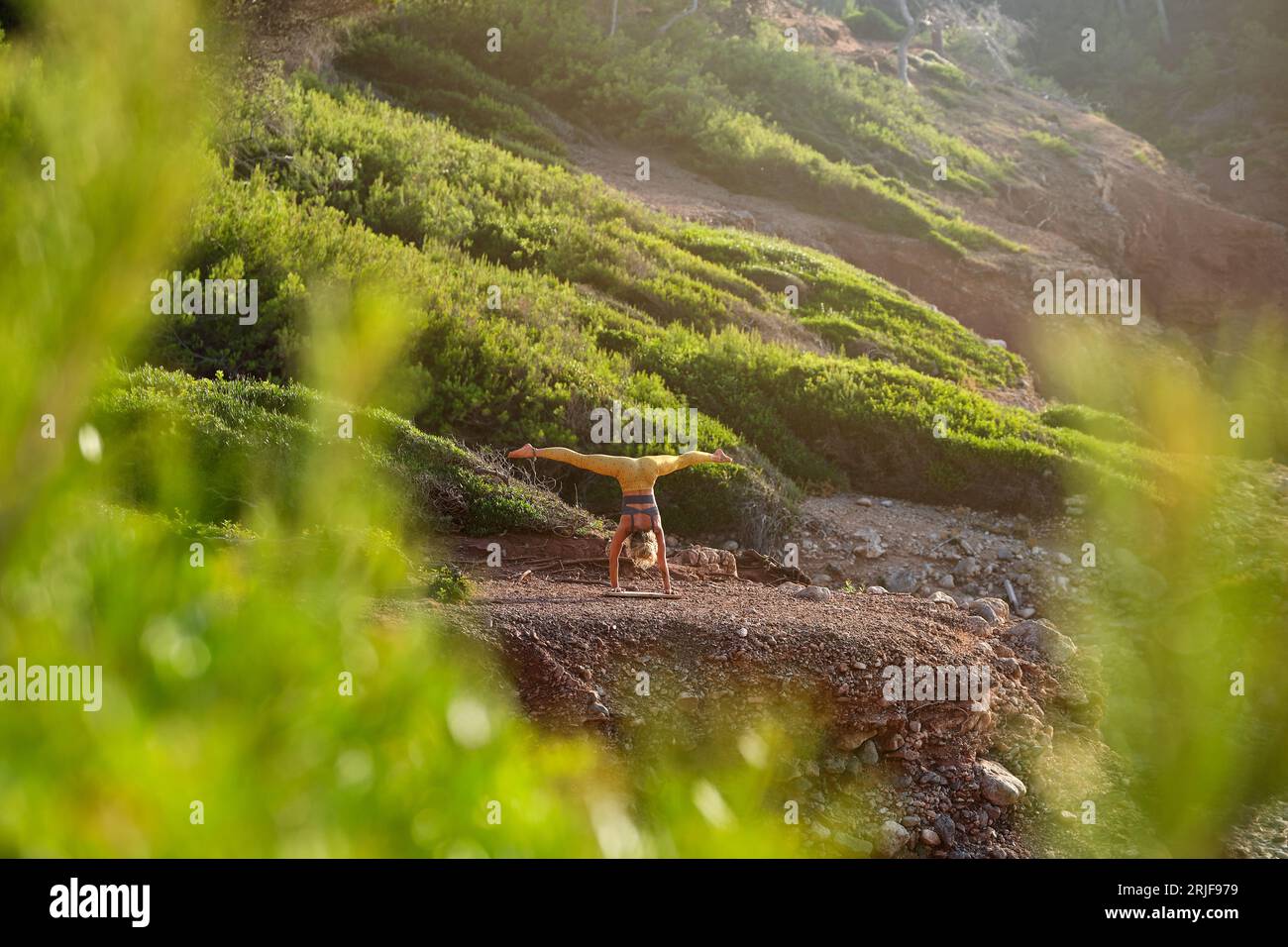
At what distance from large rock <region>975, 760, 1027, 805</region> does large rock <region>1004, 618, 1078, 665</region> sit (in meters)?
2.02

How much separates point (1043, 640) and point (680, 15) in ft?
108

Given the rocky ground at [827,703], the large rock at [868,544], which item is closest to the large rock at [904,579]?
the large rock at [868,544]

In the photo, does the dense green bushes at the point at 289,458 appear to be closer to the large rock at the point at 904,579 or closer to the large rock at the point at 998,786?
the large rock at the point at 904,579

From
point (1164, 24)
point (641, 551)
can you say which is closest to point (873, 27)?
point (1164, 24)

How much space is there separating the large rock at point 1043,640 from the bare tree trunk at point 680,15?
102 feet

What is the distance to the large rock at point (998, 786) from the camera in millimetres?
6793

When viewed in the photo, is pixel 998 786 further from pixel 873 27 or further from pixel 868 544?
pixel 873 27

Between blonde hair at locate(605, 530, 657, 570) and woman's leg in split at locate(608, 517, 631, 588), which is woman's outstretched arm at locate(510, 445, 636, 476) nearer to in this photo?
woman's leg in split at locate(608, 517, 631, 588)

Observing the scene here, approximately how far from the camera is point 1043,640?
29.3 ft

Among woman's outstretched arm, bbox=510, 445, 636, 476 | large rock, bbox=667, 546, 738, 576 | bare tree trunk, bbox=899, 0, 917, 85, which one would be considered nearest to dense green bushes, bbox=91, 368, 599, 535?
large rock, bbox=667, 546, 738, 576

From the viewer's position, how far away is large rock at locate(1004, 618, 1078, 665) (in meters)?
8.83
